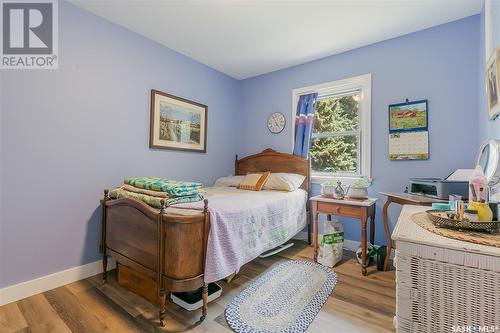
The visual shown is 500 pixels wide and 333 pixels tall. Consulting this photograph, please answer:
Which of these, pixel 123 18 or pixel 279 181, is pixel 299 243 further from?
pixel 123 18

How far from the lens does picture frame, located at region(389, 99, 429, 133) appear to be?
8.39 ft

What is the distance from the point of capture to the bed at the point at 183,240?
1.56 m

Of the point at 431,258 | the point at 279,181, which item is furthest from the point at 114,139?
the point at 431,258

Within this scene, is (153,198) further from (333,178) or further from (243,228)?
(333,178)

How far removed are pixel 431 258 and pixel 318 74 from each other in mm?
2966

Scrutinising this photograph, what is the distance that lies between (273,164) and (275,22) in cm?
188

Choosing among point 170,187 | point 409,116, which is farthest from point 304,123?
point 170,187

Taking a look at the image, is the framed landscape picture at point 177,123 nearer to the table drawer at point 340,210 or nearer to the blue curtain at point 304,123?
the blue curtain at point 304,123

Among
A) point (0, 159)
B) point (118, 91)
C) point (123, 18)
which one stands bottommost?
point (0, 159)

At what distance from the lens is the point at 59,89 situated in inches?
83.4

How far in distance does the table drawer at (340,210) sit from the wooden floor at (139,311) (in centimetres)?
63

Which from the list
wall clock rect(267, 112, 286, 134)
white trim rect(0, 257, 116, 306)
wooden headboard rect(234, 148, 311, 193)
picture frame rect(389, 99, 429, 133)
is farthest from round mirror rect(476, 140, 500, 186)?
white trim rect(0, 257, 116, 306)

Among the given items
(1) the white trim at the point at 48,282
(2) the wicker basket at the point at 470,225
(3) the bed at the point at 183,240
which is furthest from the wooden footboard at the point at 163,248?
(2) the wicker basket at the point at 470,225

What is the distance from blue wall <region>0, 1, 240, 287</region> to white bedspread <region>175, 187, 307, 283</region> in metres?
1.18
